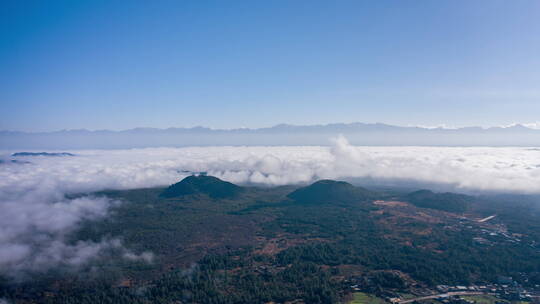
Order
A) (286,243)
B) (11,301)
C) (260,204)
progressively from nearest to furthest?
1. (11,301)
2. (286,243)
3. (260,204)

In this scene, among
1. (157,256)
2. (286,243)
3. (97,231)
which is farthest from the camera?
(97,231)

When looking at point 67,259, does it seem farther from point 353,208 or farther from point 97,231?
point 353,208

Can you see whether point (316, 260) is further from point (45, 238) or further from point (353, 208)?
point (45, 238)

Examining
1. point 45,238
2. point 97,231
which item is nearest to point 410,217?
point 97,231

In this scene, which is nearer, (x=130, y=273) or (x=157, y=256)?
(x=130, y=273)

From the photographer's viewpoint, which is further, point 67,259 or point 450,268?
point 67,259

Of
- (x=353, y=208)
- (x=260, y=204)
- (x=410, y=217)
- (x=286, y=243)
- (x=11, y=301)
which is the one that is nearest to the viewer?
(x=11, y=301)

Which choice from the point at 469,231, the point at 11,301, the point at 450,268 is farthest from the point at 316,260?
the point at 11,301

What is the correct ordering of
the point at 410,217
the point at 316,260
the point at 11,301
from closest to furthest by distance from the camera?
the point at 11,301 < the point at 316,260 < the point at 410,217
